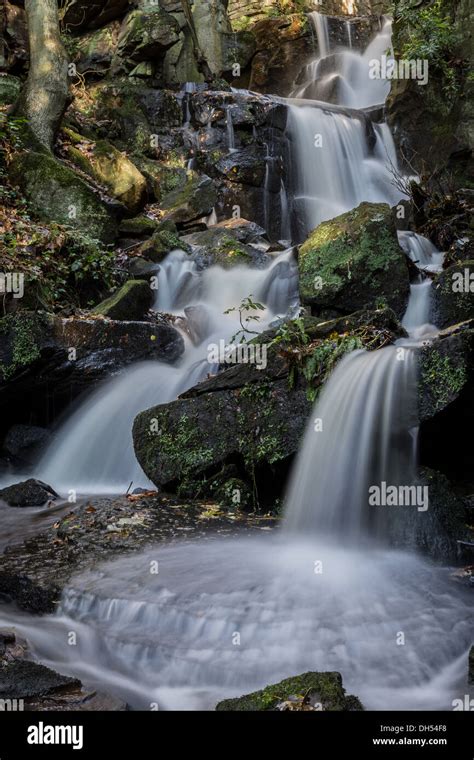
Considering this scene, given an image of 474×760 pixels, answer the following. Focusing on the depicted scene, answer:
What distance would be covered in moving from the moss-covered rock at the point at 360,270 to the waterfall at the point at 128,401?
4.46 feet

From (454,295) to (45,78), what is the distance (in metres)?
8.80

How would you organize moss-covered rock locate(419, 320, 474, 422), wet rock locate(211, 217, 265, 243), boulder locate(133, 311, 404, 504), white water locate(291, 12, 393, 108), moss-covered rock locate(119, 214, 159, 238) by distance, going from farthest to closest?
white water locate(291, 12, 393, 108)
wet rock locate(211, 217, 265, 243)
moss-covered rock locate(119, 214, 159, 238)
boulder locate(133, 311, 404, 504)
moss-covered rock locate(419, 320, 474, 422)

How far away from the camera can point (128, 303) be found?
30.8 ft

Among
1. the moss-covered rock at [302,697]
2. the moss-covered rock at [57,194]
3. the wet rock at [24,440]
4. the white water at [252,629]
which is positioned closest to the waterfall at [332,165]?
the moss-covered rock at [57,194]

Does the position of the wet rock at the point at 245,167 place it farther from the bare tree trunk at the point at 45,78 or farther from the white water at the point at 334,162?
the bare tree trunk at the point at 45,78

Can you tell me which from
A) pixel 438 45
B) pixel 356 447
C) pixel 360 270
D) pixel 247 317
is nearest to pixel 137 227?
pixel 247 317

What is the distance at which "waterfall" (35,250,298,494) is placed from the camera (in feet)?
25.3

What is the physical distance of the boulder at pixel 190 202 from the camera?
43.3ft

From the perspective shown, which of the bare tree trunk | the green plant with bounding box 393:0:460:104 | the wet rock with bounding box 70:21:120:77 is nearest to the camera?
the bare tree trunk

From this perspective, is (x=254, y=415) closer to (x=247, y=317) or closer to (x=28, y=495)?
(x=28, y=495)

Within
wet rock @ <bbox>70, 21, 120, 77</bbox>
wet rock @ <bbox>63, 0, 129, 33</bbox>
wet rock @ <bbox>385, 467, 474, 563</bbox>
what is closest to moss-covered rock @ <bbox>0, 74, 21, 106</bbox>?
wet rock @ <bbox>70, 21, 120, 77</bbox>

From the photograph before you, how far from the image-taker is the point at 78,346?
8.09 meters

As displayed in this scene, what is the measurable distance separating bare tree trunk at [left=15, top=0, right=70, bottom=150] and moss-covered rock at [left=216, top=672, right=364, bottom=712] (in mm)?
10899

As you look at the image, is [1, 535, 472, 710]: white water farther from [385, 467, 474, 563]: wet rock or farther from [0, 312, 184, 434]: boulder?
[0, 312, 184, 434]: boulder
